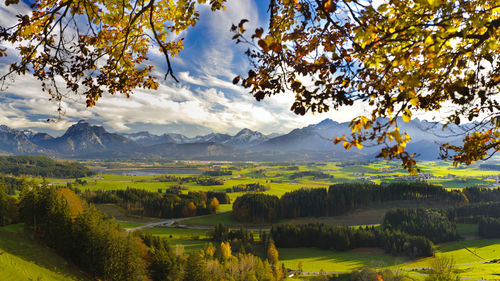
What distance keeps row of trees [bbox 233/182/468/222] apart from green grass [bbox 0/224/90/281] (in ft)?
246

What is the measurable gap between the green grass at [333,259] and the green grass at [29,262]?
4775 centimetres

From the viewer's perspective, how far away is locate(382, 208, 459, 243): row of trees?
258ft

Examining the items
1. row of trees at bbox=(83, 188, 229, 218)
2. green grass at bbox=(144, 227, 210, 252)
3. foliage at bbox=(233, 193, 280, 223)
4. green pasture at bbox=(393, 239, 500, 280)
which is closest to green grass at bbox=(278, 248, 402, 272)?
green pasture at bbox=(393, 239, 500, 280)

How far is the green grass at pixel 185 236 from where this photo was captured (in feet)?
222

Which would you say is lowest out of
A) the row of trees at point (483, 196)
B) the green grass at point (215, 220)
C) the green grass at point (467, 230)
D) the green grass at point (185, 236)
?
the green grass at point (215, 220)

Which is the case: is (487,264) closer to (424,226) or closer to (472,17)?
(424,226)

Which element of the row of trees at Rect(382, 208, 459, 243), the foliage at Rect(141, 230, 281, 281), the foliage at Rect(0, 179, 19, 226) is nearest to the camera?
the foliage at Rect(141, 230, 281, 281)

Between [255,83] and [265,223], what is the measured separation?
102 metres

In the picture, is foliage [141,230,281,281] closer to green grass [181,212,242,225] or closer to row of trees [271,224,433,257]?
row of trees [271,224,433,257]

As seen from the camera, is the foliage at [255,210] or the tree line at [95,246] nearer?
the tree line at [95,246]

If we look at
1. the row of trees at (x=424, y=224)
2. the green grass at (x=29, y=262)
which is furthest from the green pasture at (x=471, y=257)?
the green grass at (x=29, y=262)

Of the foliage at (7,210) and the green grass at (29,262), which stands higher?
the foliage at (7,210)

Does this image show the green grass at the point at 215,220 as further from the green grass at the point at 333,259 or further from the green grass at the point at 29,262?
the green grass at the point at 29,262

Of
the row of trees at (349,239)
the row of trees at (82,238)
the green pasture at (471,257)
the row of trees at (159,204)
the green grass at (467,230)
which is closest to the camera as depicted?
the row of trees at (82,238)
